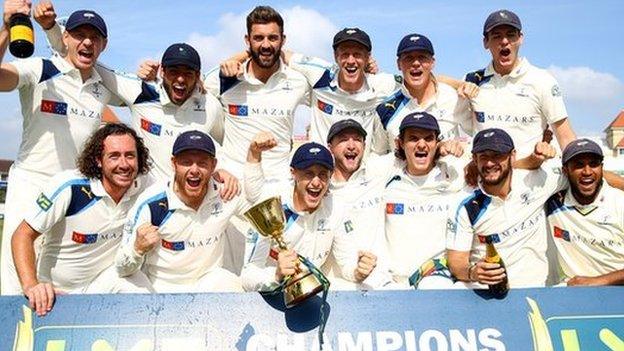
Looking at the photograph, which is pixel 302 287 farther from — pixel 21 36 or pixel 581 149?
pixel 21 36

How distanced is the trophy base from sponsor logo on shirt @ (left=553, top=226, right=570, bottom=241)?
2267 millimetres

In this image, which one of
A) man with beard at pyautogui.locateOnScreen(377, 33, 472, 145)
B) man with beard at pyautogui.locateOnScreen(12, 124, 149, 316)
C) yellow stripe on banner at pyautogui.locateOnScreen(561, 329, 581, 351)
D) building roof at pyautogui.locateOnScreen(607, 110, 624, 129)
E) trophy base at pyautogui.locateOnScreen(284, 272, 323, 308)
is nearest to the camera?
trophy base at pyautogui.locateOnScreen(284, 272, 323, 308)

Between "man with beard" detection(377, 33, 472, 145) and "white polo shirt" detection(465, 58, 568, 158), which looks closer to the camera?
"white polo shirt" detection(465, 58, 568, 158)

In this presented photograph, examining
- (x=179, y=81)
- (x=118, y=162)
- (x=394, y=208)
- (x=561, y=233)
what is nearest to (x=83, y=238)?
(x=118, y=162)

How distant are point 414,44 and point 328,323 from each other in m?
3.10

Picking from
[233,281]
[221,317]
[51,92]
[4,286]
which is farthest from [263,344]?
[51,92]

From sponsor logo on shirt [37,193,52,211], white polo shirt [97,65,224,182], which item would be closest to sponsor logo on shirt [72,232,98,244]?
sponsor logo on shirt [37,193,52,211]

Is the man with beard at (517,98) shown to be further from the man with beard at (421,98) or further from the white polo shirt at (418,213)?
the white polo shirt at (418,213)

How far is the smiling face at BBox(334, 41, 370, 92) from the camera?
6496mm

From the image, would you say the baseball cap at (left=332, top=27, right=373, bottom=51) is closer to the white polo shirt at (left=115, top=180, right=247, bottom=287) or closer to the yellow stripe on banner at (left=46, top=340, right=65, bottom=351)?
the white polo shirt at (left=115, top=180, right=247, bottom=287)

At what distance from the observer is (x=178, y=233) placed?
4961 millimetres

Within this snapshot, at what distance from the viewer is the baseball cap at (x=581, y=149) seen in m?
4.96

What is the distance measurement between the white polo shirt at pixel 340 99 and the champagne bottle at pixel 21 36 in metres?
2.80

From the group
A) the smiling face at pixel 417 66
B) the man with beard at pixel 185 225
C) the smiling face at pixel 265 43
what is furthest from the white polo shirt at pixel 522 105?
the man with beard at pixel 185 225
